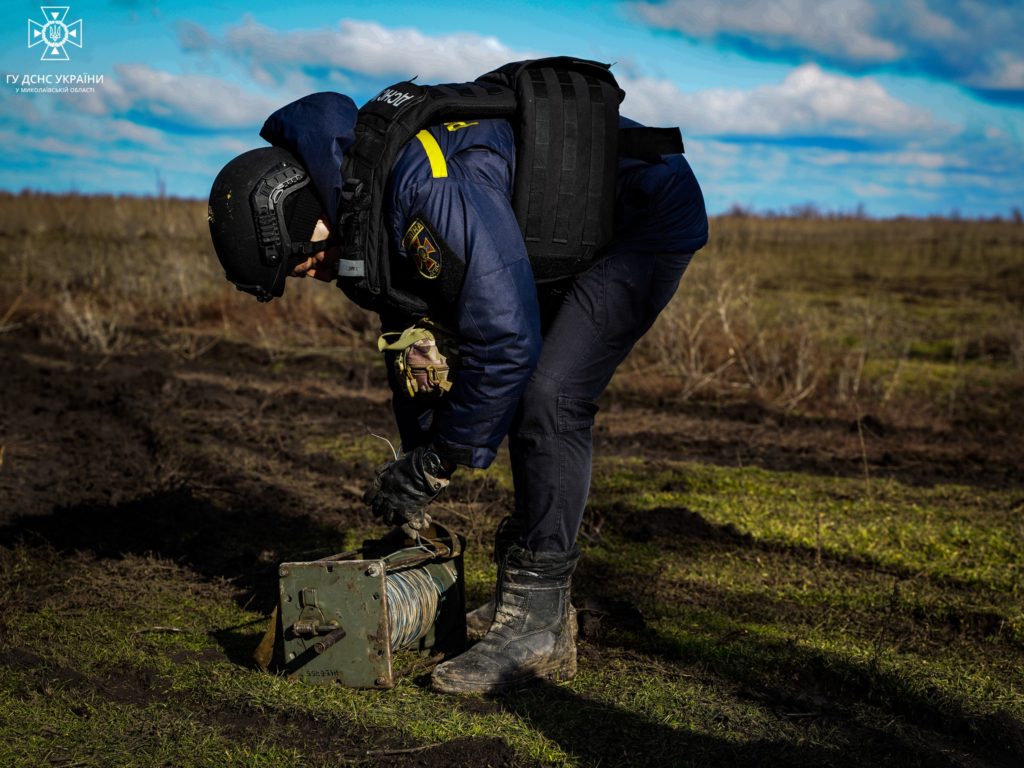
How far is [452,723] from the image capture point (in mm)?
2977

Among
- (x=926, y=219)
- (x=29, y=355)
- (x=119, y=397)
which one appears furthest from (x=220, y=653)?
(x=926, y=219)

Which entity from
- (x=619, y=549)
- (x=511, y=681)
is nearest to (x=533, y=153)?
(x=511, y=681)

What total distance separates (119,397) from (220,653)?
575 cm

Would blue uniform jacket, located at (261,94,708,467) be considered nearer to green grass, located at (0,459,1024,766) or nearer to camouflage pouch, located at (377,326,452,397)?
camouflage pouch, located at (377,326,452,397)

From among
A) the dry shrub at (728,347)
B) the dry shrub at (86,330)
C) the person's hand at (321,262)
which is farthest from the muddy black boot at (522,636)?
the dry shrub at (86,330)

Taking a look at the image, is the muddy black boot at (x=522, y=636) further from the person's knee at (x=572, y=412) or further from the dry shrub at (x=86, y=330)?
the dry shrub at (x=86, y=330)

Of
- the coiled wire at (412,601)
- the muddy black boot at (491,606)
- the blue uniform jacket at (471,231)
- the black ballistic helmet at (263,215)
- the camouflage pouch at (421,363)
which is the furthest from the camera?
the muddy black boot at (491,606)

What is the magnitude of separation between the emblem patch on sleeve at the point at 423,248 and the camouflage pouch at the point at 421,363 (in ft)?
0.95

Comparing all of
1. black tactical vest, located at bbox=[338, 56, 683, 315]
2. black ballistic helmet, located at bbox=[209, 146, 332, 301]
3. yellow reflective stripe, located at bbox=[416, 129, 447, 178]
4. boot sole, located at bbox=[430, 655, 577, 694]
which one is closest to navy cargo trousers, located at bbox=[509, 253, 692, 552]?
black tactical vest, located at bbox=[338, 56, 683, 315]

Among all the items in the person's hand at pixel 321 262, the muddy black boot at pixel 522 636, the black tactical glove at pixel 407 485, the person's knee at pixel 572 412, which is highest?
the person's hand at pixel 321 262

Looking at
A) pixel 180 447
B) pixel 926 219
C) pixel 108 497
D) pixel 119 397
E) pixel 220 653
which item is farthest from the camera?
pixel 926 219

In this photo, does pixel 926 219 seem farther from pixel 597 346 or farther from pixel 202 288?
pixel 597 346

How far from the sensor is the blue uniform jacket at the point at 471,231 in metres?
2.88

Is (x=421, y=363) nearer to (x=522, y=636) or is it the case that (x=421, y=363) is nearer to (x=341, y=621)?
(x=341, y=621)
